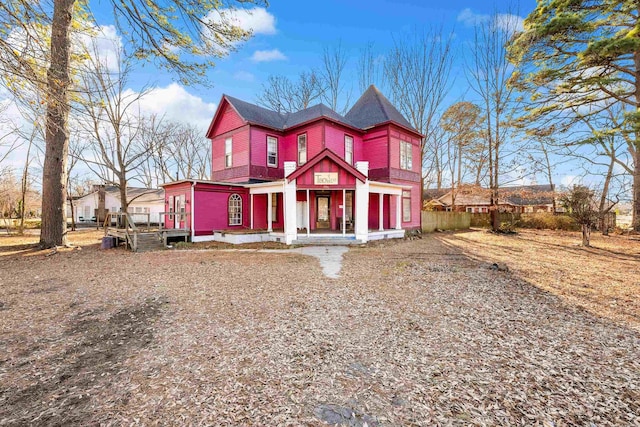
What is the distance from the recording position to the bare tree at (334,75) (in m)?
27.2

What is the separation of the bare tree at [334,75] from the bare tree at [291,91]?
68cm

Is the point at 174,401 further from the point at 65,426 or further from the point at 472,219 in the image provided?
the point at 472,219

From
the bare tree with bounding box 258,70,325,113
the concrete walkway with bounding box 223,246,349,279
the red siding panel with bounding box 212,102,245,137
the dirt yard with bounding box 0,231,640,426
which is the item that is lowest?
the dirt yard with bounding box 0,231,640,426

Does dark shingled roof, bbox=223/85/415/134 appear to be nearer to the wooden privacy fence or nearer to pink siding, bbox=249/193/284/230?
pink siding, bbox=249/193/284/230

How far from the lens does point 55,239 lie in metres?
11.1

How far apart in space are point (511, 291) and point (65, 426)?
23.5ft

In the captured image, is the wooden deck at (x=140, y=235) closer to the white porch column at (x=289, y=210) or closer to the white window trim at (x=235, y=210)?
the white window trim at (x=235, y=210)

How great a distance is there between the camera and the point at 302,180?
13312 mm

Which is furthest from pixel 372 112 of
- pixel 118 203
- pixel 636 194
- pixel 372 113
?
pixel 118 203

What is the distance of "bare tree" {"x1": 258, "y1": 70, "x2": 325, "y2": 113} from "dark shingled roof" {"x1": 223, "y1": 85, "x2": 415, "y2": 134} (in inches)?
380

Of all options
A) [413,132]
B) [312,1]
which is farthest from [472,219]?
[312,1]

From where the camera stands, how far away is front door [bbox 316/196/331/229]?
54.7 feet

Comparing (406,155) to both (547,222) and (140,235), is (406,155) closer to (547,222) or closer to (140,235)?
(547,222)

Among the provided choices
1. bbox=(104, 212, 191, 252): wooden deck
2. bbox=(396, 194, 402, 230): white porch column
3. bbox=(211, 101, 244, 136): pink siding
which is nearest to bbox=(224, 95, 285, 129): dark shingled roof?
bbox=(211, 101, 244, 136): pink siding
